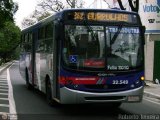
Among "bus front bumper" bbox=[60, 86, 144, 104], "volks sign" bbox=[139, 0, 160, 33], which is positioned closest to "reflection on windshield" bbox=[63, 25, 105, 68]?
"bus front bumper" bbox=[60, 86, 144, 104]

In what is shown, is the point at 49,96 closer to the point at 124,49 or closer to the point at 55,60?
the point at 55,60

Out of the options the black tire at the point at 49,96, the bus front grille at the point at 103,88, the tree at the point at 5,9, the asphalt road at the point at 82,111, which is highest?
the tree at the point at 5,9

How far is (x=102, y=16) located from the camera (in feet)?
41.0

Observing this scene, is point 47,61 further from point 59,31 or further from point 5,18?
point 5,18

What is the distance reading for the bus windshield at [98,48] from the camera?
39.7 ft

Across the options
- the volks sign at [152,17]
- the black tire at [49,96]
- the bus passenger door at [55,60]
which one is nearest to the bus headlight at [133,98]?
the bus passenger door at [55,60]

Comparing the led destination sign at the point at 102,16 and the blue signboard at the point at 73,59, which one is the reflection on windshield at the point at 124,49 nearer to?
the led destination sign at the point at 102,16

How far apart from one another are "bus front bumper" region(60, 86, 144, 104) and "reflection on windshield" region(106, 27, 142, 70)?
0.67 m

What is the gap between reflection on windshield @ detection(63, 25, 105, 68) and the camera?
12.1 m

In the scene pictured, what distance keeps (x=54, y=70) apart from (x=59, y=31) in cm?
126

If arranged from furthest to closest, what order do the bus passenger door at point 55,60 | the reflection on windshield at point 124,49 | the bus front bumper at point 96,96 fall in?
the bus passenger door at point 55,60
the reflection on windshield at point 124,49
the bus front bumper at point 96,96

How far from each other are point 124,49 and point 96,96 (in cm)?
147

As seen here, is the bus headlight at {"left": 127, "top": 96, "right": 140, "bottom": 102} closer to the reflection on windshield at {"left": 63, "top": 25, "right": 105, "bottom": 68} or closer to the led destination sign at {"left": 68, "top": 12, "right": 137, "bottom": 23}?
the reflection on windshield at {"left": 63, "top": 25, "right": 105, "bottom": 68}

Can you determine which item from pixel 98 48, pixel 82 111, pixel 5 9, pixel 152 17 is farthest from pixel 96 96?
pixel 5 9
